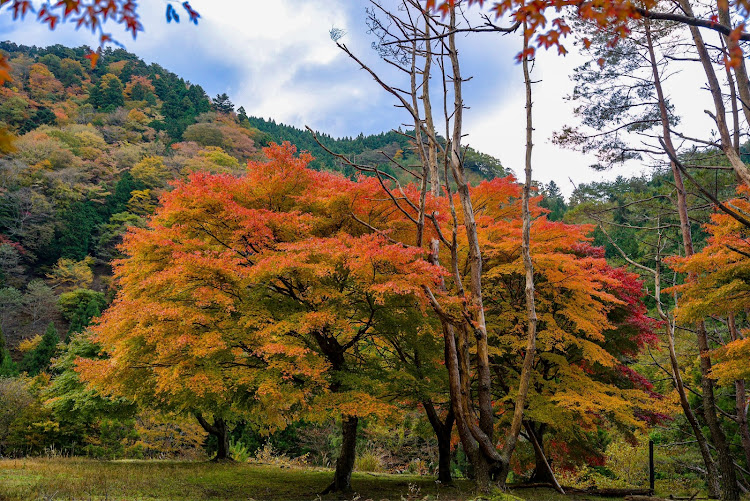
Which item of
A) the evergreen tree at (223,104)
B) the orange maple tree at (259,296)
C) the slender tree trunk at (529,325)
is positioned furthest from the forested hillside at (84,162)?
the slender tree trunk at (529,325)

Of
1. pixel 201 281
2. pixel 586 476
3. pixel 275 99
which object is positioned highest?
pixel 275 99

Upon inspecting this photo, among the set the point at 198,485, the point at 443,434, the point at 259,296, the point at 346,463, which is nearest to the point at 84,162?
the point at 198,485

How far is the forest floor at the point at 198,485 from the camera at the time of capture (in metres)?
6.50

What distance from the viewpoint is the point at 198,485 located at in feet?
28.8

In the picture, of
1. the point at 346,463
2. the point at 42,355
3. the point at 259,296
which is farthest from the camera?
the point at 42,355

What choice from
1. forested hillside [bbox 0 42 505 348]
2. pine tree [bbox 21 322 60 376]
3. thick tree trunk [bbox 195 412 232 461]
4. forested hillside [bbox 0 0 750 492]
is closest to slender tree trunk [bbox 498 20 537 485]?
forested hillside [bbox 0 0 750 492]

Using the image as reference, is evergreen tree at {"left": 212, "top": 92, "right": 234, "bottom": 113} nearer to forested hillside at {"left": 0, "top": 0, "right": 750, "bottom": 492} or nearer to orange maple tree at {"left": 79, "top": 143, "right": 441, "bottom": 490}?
forested hillside at {"left": 0, "top": 0, "right": 750, "bottom": 492}

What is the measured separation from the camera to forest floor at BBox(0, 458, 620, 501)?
650 cm

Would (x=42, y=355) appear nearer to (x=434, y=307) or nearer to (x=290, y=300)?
(x=290, y=300)

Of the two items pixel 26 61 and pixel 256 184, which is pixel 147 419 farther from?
pixel 26 61

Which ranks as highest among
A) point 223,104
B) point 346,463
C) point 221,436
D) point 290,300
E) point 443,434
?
point 223,104

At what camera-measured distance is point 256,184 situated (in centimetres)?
831

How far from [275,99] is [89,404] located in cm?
5944

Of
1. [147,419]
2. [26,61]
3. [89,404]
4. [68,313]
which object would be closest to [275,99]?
[26,61]
